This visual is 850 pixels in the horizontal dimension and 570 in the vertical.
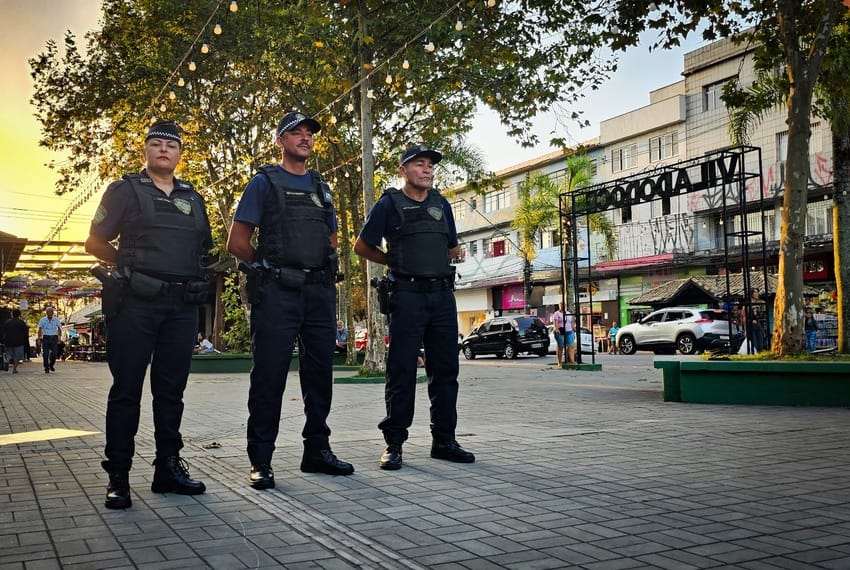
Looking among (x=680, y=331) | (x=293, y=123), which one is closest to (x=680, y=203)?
(x=680, y=331)

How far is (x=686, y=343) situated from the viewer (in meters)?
29.1

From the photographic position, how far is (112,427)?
4637 mm

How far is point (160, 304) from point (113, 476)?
944mm

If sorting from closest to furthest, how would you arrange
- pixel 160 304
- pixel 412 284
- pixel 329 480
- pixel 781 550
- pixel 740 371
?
pixel 781 550 → pixel 160 304 → pixel 329 480 → pixel 412 284 → pixel 740 371

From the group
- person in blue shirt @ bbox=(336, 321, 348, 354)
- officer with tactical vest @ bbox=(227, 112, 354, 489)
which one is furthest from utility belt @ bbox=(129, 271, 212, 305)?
person in blue shirt @ bbox=(336, 321, 348, 354)

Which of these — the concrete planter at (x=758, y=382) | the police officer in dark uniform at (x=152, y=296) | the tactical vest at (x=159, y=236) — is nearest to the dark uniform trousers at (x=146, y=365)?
the police officer in dark uniform at (x=152, y=296)

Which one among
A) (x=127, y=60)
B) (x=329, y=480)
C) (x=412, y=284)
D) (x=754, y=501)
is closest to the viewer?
(x=754, y=501)

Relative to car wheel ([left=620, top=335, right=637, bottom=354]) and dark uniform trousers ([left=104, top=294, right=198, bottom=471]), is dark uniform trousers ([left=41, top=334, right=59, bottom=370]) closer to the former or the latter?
car wheel ([left=620, top=335, right=637, bottom=354])

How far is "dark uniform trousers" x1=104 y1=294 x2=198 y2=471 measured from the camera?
463 cm

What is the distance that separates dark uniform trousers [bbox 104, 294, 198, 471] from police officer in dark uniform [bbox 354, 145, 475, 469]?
1.45m

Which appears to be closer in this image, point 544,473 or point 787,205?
point 544,473

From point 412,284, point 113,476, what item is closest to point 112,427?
point 113,476

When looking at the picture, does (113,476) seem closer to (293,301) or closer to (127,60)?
(293,301)

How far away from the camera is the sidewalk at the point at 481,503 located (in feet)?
11.3
